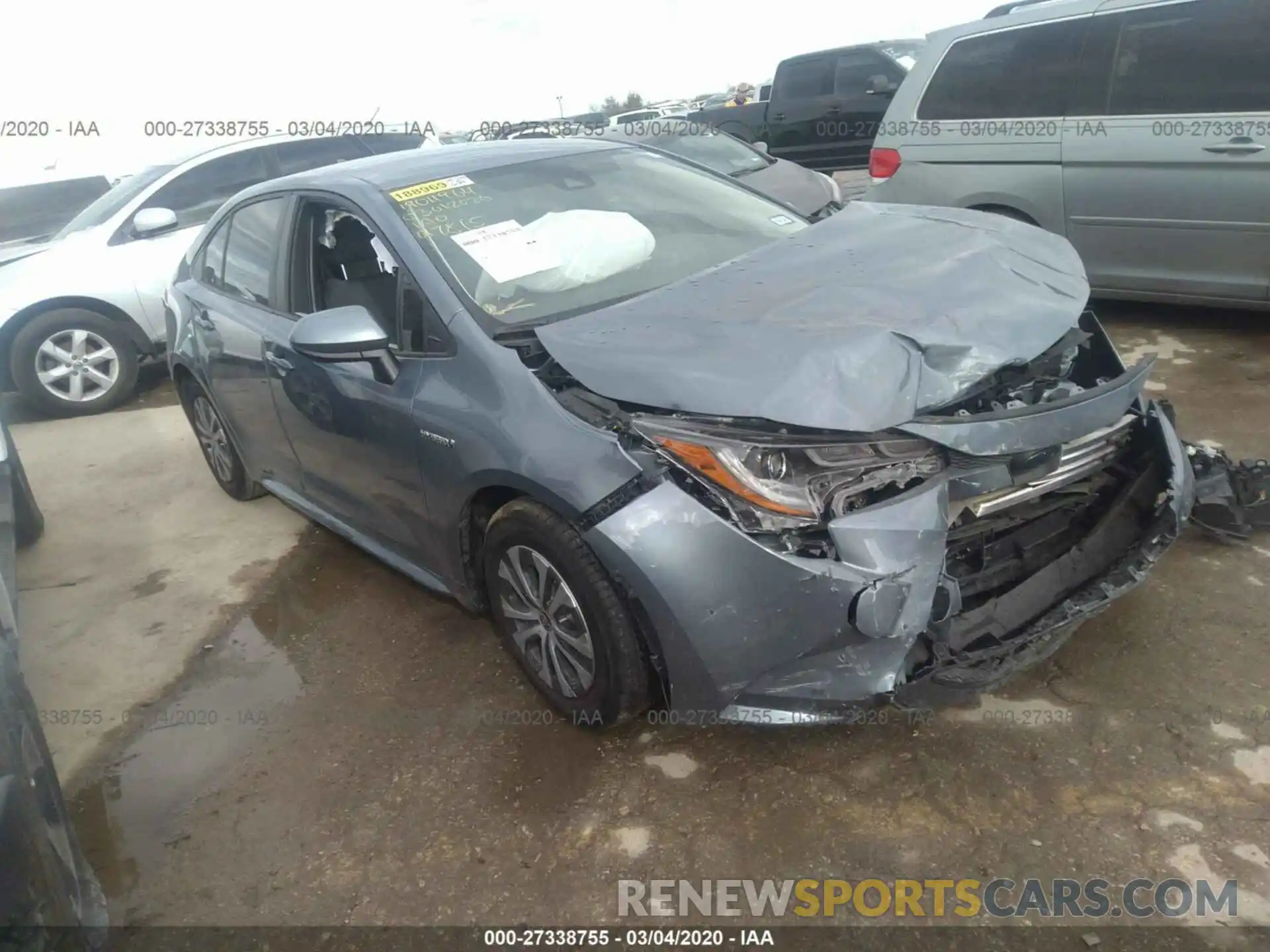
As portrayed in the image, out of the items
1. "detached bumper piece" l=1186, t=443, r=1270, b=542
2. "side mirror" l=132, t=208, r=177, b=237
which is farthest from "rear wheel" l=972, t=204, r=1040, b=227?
"side mirror" l=132, t=208, r=177, b=237

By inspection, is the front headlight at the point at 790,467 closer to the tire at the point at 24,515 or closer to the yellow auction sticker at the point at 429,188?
the yellow auction sticker at the point at 429,188

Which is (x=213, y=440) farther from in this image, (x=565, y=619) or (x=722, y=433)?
(x=722, y=433)

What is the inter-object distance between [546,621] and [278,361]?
5.54 ft

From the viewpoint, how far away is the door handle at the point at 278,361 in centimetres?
354

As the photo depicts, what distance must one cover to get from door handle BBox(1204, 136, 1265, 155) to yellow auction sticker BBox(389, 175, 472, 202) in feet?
12.5

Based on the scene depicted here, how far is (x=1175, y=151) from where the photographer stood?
4.80 metres

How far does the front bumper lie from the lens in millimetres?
2154

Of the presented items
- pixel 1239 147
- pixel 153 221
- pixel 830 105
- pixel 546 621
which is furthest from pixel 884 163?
pixel 830 105

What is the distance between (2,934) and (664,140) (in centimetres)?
785

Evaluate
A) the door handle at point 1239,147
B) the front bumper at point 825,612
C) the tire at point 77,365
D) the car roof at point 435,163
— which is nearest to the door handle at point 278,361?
the car roof at point 435,163

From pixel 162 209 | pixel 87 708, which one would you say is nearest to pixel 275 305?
pixel 87 708

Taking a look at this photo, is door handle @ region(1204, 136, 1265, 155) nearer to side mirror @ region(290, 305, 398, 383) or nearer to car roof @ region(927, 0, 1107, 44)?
car roof @ region(927, 0, 1107, 44)

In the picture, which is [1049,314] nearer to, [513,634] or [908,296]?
[908,296]
